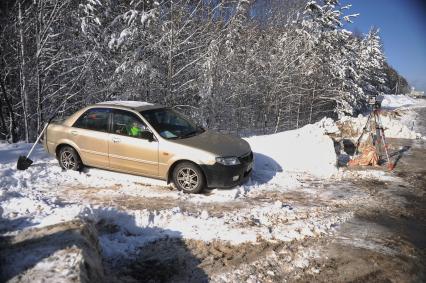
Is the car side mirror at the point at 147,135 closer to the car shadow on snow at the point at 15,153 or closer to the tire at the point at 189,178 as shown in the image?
the tire at the point at 189,178

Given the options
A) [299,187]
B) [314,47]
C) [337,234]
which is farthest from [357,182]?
[314,47]

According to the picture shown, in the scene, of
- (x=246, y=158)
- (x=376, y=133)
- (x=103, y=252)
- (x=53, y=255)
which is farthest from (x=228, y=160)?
(x=376, y=133)

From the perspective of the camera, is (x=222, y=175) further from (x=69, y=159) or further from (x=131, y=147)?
(x=69, y=159)

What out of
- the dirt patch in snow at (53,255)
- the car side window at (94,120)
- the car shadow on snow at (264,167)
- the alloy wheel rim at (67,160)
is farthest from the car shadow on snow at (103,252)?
the car shadow on snow at (264,167)

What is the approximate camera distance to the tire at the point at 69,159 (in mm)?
8734

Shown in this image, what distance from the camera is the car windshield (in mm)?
8250

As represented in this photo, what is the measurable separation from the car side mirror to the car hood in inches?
19.0

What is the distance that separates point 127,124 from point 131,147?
53 centimetres

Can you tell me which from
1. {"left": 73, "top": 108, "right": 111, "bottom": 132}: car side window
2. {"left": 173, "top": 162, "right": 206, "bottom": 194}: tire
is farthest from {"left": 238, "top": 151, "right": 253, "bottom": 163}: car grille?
{"left": 73, "top": 108, "right": 111, "bottom": 132}: car side window

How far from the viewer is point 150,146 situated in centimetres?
796

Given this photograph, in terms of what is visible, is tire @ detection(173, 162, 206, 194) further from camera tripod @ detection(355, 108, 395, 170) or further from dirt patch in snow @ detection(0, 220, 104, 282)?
camera tripod @ detection(355, 108, 395, 170)

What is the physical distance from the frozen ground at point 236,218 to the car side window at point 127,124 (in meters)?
0.89

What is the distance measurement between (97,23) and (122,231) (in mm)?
12427

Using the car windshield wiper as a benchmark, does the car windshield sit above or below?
above
